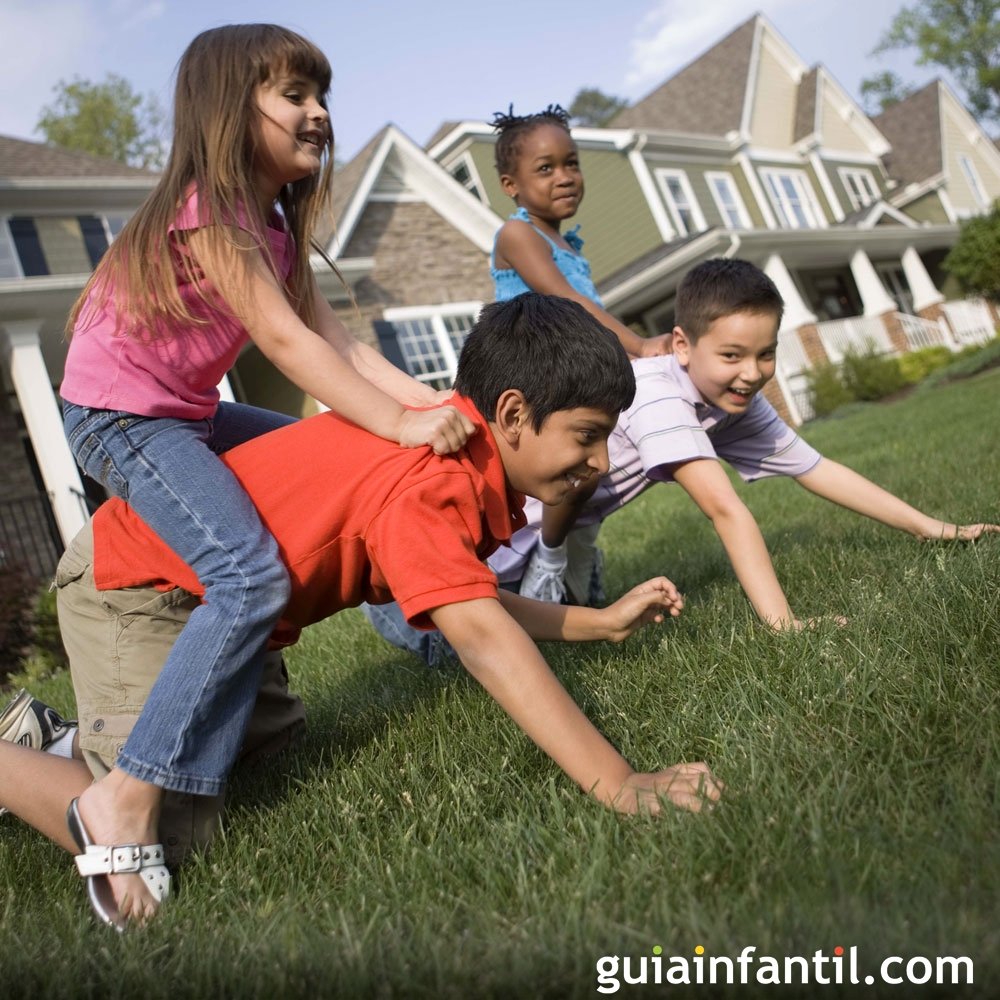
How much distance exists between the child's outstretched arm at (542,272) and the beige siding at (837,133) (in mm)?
27234

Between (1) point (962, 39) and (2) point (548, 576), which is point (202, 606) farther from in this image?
(1) point (962, 39)

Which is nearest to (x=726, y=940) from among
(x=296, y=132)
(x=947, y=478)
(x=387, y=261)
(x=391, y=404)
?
(x=391, y=404)

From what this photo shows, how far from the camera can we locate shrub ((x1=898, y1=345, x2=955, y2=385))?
21.2 meters

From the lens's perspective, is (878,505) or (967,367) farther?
(967,367)

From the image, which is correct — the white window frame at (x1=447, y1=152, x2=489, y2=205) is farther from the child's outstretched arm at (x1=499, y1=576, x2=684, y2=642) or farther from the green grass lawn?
the child's outstretched arm at (x1=499, y1=576, x2=684, y2=642)

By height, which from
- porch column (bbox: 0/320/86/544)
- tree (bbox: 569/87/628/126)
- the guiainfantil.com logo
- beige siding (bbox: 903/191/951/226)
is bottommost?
the guiainfantil.com logo

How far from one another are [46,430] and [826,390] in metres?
13.8

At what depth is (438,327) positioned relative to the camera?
16672mm

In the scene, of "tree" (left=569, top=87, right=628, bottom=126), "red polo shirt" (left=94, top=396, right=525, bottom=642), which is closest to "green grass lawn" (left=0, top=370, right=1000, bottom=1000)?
"red polo shirt" (left=94, top=396, right=525, bottom=642)

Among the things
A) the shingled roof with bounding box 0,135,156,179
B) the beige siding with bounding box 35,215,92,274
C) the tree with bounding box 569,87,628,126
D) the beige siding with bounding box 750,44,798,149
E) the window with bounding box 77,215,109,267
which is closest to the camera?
the beige siding with bounding box 35,215,92,274

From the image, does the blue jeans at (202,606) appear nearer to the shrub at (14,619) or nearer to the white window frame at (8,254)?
the shrub at (14,619)

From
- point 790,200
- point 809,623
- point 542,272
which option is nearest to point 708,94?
point 790,200

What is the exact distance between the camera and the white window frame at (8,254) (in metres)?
14.2

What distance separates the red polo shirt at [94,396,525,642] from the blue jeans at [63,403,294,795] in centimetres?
10
